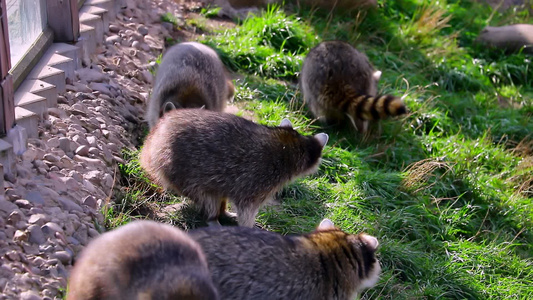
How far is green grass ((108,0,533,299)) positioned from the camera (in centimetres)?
533

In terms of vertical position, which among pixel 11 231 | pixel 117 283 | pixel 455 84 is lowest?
pixel 455 84

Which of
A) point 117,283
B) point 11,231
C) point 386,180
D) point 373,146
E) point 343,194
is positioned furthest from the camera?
point 373,146

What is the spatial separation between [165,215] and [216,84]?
1.88 meters

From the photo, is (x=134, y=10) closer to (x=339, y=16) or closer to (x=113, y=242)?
(x=339, y=16)

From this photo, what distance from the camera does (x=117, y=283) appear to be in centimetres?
314

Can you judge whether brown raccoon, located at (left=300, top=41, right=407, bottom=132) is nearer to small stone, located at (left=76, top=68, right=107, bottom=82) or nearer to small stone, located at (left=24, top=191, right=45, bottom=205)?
small stone, located at (left=76, top=68, right=107, bottom=82)

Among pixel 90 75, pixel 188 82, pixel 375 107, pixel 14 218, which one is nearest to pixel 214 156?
pixel 14 218

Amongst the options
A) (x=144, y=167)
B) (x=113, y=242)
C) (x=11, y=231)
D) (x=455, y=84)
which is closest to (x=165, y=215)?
(x=144, y=167)

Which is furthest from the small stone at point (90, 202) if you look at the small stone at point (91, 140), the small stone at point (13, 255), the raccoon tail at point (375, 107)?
the raccoon tail at point (375, 107)

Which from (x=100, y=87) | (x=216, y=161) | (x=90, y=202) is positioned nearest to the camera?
(x=90, y=202)

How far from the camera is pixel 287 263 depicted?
394cm

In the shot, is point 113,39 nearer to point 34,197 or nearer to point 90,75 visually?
point 90,75

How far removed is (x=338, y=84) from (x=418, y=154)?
3.57 ft

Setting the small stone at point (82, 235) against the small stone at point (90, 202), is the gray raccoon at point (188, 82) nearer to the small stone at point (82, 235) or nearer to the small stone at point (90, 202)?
the small stone at point (90, 202)
